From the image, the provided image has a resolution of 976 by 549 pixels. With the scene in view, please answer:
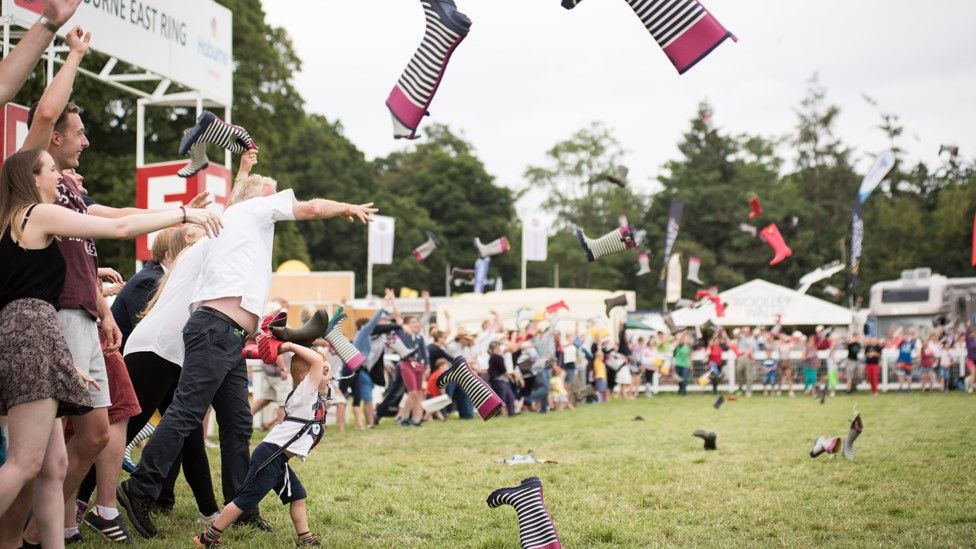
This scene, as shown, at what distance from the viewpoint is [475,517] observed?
657 cm

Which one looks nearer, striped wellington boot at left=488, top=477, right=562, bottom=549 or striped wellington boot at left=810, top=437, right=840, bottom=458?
striped wellington boot at left=488, top=477, right=562, bottom=549

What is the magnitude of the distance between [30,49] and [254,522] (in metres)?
3.08

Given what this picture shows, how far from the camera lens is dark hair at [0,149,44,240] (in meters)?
4.26

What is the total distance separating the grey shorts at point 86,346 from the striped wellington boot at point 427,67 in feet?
6.03

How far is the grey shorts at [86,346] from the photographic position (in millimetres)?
4754

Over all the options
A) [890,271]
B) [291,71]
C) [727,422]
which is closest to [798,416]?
[727,422]

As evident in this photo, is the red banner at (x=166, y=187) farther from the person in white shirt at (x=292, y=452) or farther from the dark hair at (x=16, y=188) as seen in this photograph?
the dark hair at (x=16, y=188)

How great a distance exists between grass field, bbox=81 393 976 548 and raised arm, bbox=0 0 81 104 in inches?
100

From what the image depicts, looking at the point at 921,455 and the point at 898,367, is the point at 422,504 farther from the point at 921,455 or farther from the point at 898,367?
the point at 898,367

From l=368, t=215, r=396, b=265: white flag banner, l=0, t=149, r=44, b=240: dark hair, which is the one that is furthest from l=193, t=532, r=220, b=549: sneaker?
l=368, t=215, r=396, b=265: white flag banner

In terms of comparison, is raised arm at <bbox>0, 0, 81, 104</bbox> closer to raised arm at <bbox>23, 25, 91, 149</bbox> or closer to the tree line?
raised arm at <bbox>23, 25, 91, 149</bbox>

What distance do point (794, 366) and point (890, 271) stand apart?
35137 mm

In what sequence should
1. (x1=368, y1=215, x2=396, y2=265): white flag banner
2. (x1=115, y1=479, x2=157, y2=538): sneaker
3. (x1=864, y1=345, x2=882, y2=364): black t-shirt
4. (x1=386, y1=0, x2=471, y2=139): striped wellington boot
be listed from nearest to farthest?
1. (x1=386, y1=0, x2=471, y2=139): striped wellington boot
2. (x1=115, y1=479, x2=157, y2=538): sneaker
3. (x1=864, y1=345, x2=882, y2=364): black t-shirt
4. (x1=368, y1=215, x2=396, y2=265): white flag banner

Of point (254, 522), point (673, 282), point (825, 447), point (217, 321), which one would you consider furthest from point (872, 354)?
point (217, 321)
